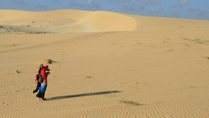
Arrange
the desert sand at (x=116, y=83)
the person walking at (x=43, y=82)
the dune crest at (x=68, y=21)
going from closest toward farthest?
1. the desert sand at (x=116, y=83)
2. the person walking at (x=43, y=82)
3. the dune crest at (x=68, y=21)

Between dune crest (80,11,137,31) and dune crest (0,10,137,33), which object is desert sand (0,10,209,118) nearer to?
dune crest (0,10,137,33)

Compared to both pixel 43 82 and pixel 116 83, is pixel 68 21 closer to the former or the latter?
pixel 116 83

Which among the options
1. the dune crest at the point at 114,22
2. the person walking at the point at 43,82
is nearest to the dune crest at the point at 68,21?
the dune crest at the point at 114,22

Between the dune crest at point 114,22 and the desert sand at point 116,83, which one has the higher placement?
the dune crest at point 114,22

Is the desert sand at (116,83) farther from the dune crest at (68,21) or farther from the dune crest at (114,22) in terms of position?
the dune crest at (114,22)

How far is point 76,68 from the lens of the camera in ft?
46.5

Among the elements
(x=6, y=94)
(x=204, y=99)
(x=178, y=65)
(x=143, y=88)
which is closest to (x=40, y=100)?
(x=6, y=94)

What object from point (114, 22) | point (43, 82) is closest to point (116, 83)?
point (43, 82)

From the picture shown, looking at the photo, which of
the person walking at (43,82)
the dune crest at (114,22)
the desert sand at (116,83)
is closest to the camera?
the desert sand at (116,83)

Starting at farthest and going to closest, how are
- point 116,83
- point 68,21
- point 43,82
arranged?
point 68,21, point 116,83, point 43,82

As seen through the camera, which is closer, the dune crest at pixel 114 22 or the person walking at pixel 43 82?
the person walking at pixel 43 82

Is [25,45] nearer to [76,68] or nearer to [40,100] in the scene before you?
[76,68]

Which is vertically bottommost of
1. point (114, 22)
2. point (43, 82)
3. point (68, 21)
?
point (43, 82)

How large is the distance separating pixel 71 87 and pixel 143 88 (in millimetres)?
2571
